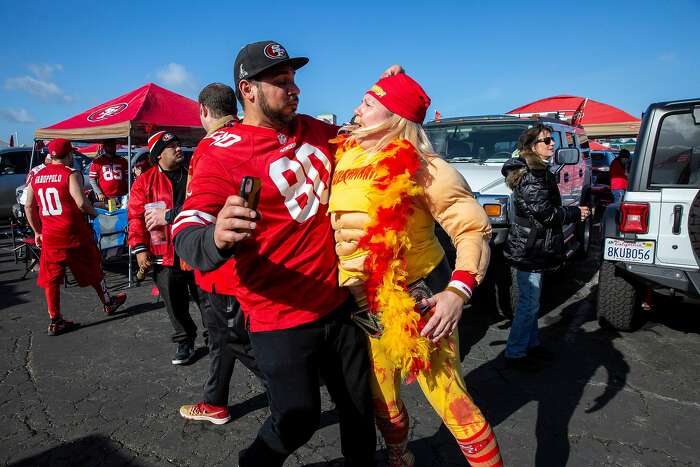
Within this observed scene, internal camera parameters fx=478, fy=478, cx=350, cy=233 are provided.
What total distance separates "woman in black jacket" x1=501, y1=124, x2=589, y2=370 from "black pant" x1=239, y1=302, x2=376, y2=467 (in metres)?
2.15

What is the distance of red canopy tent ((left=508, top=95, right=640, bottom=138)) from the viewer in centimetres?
1467

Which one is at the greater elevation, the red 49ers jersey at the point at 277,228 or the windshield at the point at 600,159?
the windshield at the point at 600,159

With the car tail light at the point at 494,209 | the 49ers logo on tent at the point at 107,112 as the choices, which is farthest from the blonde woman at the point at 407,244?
the 49ers logo on tent at the point at 107,112

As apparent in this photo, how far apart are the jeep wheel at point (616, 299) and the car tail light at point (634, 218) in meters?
0.57

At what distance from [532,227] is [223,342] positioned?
250 cm

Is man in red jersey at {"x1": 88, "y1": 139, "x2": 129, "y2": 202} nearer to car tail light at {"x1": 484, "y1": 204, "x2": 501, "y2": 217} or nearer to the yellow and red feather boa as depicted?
car tail light at {"x1": 484, "y1": 204, "x2": 501, "y2": 217}

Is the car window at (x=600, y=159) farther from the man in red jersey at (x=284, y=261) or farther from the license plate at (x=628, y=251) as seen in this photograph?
the man in red jersey at (x=284, y=261)

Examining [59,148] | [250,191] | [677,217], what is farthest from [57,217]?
[677,217]

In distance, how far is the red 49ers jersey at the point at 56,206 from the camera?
509cm

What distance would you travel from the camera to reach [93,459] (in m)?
2.87

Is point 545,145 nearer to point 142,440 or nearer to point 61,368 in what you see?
point 142,440

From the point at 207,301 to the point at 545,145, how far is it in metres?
2.84

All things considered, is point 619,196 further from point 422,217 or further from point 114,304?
point 114,304

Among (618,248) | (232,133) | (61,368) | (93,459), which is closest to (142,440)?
(93,459)
